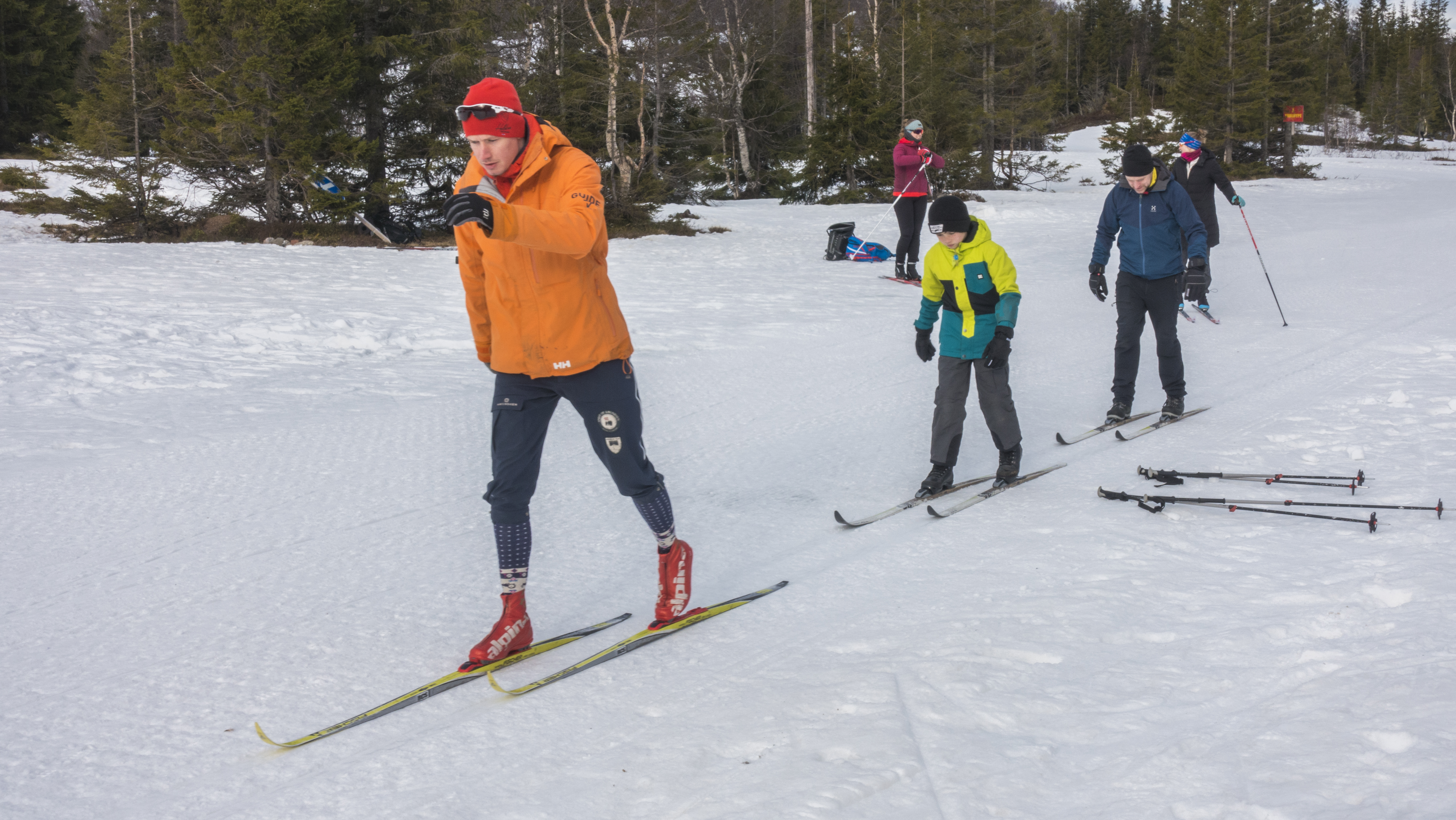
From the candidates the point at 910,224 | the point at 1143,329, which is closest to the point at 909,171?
the point at 910,224

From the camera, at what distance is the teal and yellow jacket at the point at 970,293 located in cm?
486

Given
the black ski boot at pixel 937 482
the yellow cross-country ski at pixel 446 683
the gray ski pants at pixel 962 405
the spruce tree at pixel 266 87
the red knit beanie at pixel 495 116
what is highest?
the spruce tree at pixel 266 87

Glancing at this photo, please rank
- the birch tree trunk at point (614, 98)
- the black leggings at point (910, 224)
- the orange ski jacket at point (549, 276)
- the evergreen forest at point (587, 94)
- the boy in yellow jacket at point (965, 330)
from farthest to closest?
1. the birch tree trunk at point (614, 98)
2. the evergreen forest at point (587, 94)
3. the black leggings at point (910, 224)
4. the boy in yellow jacket at point (965, 330)
5. the orange ski jacket at point (549, 276)

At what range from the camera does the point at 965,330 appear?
5000 millimetres

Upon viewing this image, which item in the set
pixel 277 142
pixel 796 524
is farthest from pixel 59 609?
pixel 277 142

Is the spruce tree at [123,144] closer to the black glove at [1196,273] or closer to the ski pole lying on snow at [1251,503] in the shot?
the black glove at [1196,273]

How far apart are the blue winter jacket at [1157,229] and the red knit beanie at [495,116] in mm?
4430

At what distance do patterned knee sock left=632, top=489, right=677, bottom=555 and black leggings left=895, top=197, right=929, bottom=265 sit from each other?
29.9 ft

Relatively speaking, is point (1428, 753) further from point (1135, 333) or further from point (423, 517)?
point (1135, 333)

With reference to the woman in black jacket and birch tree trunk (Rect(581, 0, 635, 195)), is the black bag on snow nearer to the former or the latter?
birch tree trunk (Rect(581, 0, 635, 195))

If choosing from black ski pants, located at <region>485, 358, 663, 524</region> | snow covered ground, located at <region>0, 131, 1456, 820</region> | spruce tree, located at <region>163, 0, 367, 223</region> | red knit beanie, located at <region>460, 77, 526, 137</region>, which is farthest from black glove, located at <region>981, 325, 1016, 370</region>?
spruce tree, located at <region>163, 0, 367, 223</region>

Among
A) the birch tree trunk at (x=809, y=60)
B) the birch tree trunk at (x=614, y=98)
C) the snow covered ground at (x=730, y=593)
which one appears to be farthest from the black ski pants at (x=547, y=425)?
the birch tree trunk at (x=809, y=60)

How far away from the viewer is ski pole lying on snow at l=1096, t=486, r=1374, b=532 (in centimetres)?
409

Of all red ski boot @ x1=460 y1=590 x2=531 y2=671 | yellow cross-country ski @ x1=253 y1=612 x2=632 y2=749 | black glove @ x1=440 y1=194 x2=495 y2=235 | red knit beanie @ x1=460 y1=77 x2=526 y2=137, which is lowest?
yellow cross-country ski @ x1=253 y1=612 x2=632 y2=749
